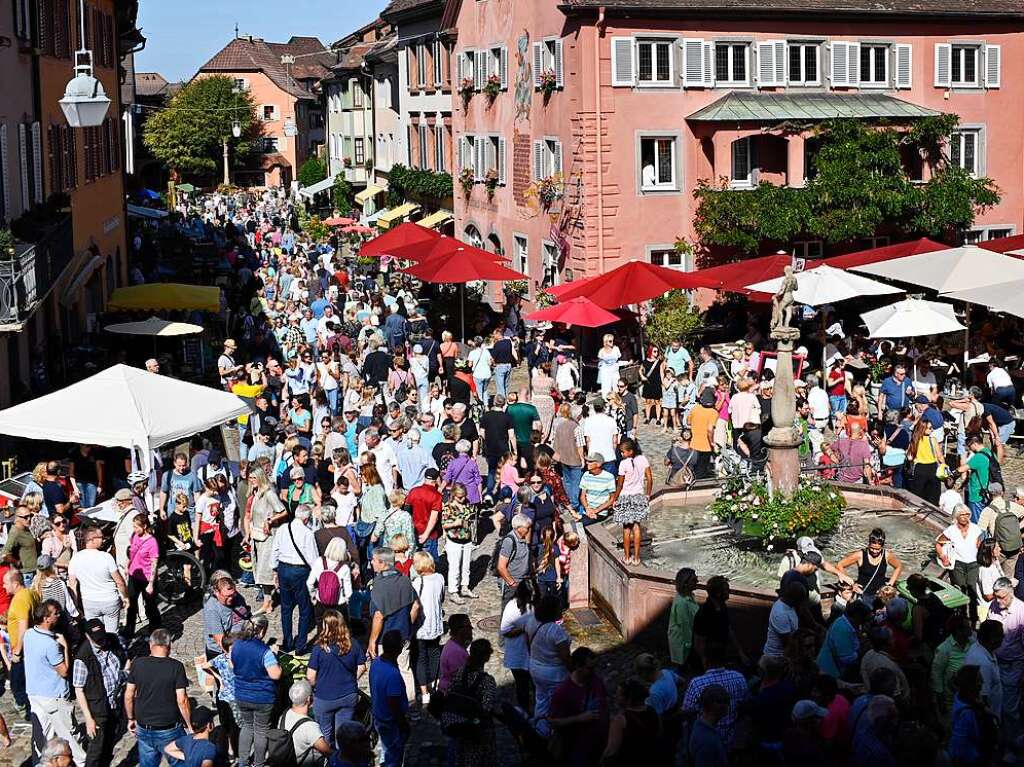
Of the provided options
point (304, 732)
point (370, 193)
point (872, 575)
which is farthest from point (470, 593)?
point (370, 193)

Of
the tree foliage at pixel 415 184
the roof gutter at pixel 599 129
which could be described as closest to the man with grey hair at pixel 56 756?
the roof gutter at pixel 599 129

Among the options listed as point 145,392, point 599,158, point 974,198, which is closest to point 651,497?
point 145,392

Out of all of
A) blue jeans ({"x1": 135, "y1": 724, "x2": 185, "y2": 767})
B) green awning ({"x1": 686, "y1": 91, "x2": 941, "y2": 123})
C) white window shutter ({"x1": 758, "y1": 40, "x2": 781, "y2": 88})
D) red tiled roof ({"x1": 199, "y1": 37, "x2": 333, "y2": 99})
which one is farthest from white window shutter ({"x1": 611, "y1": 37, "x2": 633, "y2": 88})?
red tiled roof ({"x1": 199, "y1": 37, "x2": 333, "y2": 99})

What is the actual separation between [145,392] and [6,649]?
4.79 meters

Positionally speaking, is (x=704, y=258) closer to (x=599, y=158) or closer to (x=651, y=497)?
(x=599, y=158)

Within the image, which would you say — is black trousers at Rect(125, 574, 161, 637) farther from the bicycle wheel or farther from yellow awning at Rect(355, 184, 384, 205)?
yellow awning at Rect(355, 184, 384, 205)

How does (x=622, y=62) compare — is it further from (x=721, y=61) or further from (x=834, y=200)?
(x=834, y=200)

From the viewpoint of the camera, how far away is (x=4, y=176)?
899 inches

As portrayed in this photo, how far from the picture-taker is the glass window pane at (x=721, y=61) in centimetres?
3409

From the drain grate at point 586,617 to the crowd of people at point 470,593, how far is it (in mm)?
242

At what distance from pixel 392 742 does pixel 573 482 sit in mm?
8037

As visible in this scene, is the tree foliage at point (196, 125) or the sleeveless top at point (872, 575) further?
the tree foliage at point (196, 125)

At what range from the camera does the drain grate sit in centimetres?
1495

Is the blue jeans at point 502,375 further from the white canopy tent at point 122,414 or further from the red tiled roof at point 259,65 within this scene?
the red tiled roof at point 259,65
